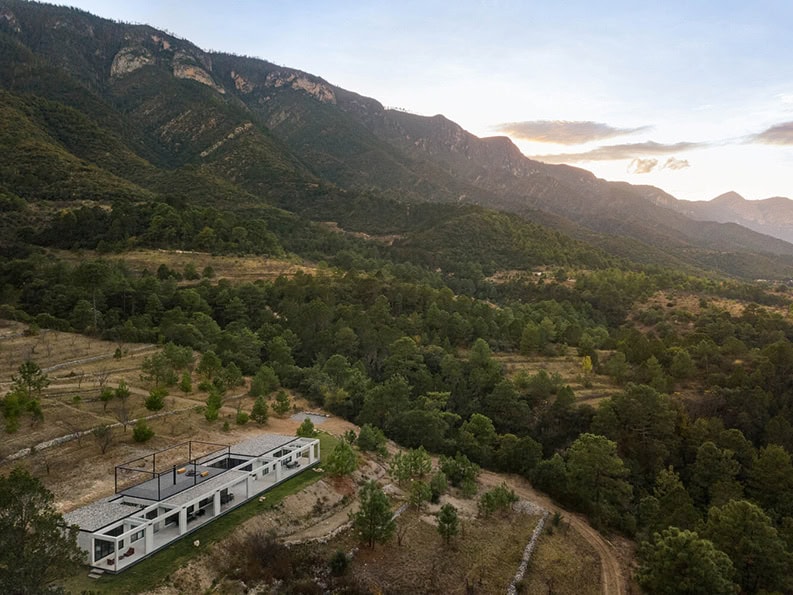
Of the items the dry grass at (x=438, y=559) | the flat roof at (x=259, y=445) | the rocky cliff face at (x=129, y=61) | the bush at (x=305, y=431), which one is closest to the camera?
the dry grass at (x=438, y=559)

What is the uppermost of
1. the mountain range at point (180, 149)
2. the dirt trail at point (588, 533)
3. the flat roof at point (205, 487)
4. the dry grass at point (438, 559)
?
the mountain range at point (180, 149)

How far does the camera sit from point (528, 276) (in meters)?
88.8

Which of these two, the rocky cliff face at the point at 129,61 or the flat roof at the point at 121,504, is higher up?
the rocky cliff face at the point at 129,61

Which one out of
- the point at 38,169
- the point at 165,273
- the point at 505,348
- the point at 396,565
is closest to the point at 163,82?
the point at 38,169

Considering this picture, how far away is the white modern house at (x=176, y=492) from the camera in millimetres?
18062

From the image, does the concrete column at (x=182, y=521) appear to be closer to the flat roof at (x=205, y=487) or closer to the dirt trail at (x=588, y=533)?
the flat roof at (x=205, y=487)

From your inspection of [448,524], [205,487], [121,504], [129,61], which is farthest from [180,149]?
[448,524]

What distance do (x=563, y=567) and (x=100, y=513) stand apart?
1840 cm

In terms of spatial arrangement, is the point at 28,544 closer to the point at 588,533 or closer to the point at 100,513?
the point at 100,513

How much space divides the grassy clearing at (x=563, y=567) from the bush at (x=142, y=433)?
1749 cm

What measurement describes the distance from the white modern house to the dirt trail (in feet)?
40.3

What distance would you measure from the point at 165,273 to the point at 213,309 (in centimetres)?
899

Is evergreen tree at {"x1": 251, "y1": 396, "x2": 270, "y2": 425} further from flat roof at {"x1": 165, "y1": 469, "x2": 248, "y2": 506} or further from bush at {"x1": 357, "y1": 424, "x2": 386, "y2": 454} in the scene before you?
flat roof at {"x1": 165, "y1": 469, "x2": 248, "y2": 506}

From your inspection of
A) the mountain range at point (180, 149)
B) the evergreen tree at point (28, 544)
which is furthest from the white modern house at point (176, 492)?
the mountain range at point (180, 149)
